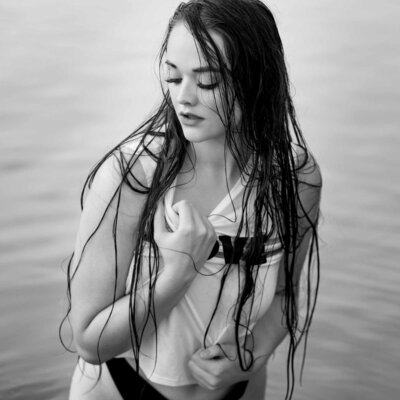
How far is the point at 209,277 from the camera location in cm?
133

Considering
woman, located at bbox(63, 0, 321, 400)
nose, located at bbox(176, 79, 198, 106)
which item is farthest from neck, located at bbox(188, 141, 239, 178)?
nose, located at bbox(176, 79, 198, 106)

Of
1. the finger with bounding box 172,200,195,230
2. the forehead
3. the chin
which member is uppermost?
the forehead

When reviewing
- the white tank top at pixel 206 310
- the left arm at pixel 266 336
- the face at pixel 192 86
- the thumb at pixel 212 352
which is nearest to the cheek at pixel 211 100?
the face at pixel 192 86

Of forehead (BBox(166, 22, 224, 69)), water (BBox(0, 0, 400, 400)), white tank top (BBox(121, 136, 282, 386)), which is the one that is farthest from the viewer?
water (BBox(0, 0, 400, 400))

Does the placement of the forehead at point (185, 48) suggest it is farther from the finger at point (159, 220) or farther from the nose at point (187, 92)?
the finger at point (159, 220)

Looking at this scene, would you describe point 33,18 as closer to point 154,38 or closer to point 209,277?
point 154,38

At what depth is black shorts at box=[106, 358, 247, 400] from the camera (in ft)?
4.56

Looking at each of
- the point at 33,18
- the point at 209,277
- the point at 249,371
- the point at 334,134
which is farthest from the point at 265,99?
the point at 33,18

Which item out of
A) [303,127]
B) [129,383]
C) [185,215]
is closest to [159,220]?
[185,215]

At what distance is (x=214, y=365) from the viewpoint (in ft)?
4.41

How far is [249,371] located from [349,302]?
102 centimetres

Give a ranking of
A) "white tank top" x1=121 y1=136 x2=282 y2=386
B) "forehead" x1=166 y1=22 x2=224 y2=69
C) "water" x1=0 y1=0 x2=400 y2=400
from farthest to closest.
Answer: "water" x1=0 y1=0 x2=400 y2=400 < "white tank top" x1=121 y1=136 x2=282 y2=386 < "forehead" x1=166 y1=22 x2=224 y2=69

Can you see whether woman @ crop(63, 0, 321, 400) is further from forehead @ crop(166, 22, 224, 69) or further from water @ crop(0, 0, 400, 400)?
water @ crop(0, 0, 400, 400)

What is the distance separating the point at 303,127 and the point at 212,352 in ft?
3.71
